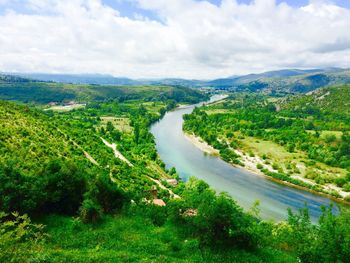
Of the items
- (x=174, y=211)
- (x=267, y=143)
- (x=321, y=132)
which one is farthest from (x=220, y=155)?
(x=174, y=211)

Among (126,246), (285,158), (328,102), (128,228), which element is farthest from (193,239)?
(328,102)

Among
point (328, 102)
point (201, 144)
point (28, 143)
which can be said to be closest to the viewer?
point (28, 143)

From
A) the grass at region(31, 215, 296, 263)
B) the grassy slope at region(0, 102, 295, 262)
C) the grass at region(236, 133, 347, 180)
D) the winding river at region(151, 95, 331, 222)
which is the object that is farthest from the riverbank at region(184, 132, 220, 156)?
the grass at region(31, 215, 296, 263)

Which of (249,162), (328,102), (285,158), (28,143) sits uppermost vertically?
(328,102)

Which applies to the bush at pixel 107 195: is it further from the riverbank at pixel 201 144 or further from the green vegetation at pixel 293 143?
the riverbank at pixel 201 144

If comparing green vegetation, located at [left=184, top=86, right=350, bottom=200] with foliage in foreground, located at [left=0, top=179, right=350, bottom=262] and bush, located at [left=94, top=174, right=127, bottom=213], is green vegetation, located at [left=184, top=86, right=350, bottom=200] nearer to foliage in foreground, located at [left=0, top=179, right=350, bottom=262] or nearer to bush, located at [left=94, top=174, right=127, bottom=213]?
foliage in foreground, located at [left=0, top=179, right=350, bottom=262]

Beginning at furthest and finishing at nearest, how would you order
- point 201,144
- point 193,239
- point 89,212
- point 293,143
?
point 201,144
point 293,143
point 89,212
point 193,239

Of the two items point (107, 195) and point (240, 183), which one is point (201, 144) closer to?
point (240, 183)
